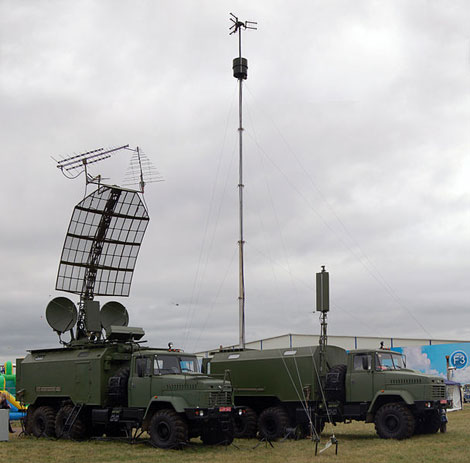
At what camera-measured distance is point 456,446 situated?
51.9 feet

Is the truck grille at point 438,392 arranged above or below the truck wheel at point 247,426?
above

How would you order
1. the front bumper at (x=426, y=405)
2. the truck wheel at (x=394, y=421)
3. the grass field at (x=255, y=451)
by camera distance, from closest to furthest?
the grass field at (x=255, y=451) → the truck wheel at (x=394, y=421) → the front bumper at (x=426, y=405)

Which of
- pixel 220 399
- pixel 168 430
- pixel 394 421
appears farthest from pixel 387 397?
pixel 168 430

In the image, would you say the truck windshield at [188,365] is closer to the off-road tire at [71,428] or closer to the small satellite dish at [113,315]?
the off-road tire at [71,428]

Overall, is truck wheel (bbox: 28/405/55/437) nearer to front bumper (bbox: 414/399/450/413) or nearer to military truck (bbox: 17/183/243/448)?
military truck (bbox: 17/183/243/448)

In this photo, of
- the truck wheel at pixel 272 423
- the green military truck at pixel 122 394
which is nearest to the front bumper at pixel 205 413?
the green military truck at pixel 122 394

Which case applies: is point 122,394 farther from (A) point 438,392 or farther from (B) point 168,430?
(A) point 438,392

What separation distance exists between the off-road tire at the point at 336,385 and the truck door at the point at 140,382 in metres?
4.81

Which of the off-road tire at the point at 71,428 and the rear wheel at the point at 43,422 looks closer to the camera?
the off-road tire at the point at 71,428

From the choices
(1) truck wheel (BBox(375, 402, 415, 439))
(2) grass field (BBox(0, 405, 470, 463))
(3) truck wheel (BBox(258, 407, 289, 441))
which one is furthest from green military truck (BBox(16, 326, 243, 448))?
(1) truck wheel (BBox(375, 402, 415, 439))

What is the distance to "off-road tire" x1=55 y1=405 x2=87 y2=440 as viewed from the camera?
61.6 feet

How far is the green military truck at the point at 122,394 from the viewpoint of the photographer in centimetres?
1652

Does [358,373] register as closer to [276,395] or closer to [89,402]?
[276,395]

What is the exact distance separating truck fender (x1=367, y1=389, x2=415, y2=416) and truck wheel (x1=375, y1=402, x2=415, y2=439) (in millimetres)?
185
